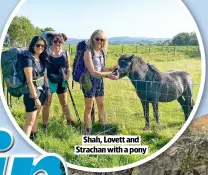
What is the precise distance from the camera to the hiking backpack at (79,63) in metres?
6.31

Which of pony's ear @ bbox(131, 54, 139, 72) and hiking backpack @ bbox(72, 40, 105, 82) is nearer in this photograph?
hiking backpack @ bbox(72, 40, 105, 82)

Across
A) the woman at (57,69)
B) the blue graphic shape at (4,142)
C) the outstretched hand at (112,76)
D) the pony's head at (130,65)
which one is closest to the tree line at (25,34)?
the woman at (57,69)

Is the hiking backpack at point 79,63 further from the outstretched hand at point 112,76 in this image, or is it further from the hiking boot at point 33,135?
the hiking boot at point 33,135

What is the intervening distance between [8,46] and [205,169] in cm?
217

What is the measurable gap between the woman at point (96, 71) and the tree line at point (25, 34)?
419mm

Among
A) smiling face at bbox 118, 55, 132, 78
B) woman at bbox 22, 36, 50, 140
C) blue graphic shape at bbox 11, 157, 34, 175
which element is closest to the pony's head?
smiling face at bbox 118, 55, 132, 78

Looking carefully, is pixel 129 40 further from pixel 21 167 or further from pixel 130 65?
pixel 21 167

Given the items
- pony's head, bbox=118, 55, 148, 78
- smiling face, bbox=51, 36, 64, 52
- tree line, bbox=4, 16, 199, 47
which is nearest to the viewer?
tree line, bbox=4, 16, 199, 47

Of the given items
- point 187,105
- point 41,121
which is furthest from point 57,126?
point 187,105

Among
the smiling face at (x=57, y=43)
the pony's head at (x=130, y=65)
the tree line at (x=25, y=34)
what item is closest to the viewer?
the tree line at (x=25, y=34)

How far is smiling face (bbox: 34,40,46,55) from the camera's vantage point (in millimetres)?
6246

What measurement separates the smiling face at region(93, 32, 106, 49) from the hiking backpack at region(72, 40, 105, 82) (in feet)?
0.31

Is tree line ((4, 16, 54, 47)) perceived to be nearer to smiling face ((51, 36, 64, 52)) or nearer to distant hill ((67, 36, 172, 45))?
smiling face ((51, 36, 64, 52))

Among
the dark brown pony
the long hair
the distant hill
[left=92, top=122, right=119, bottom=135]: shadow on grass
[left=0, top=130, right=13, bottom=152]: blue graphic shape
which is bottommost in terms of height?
[left=0, top=130, right=13, bottom=152]: blue graphic shape
